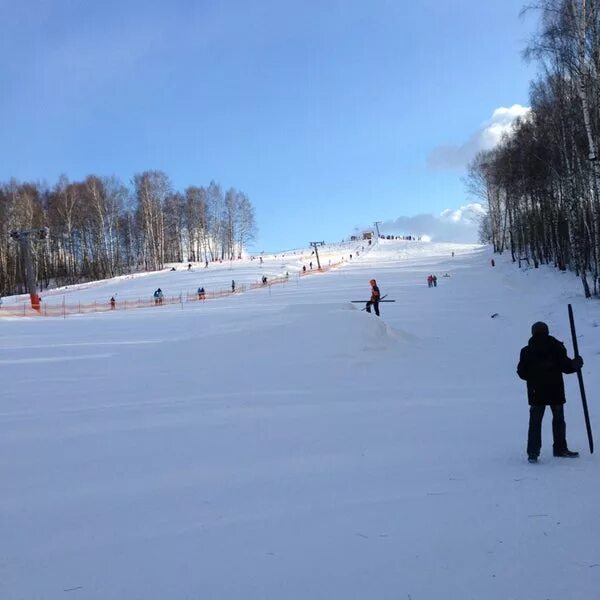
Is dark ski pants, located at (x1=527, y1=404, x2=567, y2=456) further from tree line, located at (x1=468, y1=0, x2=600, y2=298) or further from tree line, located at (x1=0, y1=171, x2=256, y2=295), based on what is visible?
tree line, located at (x1=0, y1=171, x2=256, y2=295)

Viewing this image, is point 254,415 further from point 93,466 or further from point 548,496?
point 548,496

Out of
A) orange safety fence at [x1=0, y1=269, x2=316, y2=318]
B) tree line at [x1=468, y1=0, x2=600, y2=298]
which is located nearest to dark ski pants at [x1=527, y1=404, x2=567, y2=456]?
tree line at [x1=468, y1=0, x2=600, y2=298]

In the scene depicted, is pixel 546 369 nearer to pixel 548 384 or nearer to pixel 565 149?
pixel 548 384

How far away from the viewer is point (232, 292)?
39469mm

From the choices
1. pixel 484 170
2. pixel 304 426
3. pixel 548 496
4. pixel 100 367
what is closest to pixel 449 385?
pixel 304 426

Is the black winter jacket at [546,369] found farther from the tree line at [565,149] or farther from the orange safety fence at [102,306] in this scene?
the orange safety fence at [102,306]

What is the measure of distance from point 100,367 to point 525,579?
9.71 metres

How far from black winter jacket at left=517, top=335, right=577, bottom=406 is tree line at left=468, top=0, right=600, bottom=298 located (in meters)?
11.3

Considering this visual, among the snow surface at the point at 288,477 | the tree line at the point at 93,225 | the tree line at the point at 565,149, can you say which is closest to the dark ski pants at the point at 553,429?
the snow surface at the point at 288,477

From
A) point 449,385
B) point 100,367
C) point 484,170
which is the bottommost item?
point 449,385

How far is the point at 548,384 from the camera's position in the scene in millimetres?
5324

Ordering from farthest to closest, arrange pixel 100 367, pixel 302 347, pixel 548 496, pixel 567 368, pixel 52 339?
pixel 52 339, pixel 302 347, pixel 100 367, pixel 567 368, pixel 548 496

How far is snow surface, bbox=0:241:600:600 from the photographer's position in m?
3.29

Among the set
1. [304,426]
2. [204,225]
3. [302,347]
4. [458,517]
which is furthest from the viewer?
[204,225]
